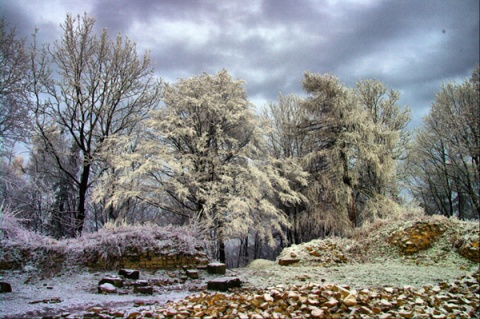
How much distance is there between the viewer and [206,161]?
1177cm

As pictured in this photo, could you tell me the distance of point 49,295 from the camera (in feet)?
16.5

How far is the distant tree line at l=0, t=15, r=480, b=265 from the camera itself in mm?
10539

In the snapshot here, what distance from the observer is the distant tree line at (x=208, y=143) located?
1054 cm

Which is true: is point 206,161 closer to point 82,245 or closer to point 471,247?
point 82,245

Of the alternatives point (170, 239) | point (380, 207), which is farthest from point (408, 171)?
point (170, 239)

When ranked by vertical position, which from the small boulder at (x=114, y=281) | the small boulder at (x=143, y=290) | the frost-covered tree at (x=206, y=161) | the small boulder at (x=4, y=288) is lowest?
the small boulder at (x=143, y=290)

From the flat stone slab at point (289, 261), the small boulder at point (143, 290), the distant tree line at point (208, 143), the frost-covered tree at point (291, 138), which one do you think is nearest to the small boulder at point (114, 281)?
the small boulder at point (143, 290)

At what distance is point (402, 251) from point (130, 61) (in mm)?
11239

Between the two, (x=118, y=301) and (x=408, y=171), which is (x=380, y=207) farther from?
(x=118, y=301)

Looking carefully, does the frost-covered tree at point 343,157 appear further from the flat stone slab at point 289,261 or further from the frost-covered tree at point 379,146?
the flat stone slab at point 289,261

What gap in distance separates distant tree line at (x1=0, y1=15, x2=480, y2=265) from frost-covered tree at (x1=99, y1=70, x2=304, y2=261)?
5 cm

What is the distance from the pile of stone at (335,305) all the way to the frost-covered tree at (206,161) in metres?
5.76

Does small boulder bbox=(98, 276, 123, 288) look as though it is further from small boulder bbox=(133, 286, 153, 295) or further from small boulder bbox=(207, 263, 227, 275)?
small boulder bbox=(207, 263, 227, 275)

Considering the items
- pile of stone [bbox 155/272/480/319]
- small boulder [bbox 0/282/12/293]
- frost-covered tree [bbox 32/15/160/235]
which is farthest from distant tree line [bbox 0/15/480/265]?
pile of stone [bbox 155/272/480/319]
